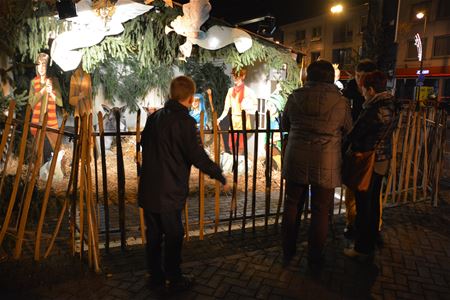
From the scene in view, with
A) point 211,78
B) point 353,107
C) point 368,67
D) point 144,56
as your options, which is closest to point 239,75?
point 211,78

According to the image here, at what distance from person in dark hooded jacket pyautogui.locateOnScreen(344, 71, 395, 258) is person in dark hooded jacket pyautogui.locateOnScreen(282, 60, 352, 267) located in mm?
269

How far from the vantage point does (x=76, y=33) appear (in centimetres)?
546

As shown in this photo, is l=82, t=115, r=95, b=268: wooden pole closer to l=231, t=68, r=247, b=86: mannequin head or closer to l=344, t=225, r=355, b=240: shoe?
l=344, t=225, r=355, b=240: shoe

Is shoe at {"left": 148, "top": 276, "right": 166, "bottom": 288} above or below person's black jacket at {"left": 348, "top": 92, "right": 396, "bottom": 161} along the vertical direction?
below

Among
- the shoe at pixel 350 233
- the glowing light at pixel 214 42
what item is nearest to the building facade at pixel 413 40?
the glowing light at pixel 214 42

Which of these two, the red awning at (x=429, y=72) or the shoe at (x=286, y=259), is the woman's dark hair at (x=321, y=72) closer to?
the shoe at (x=286, y=259)

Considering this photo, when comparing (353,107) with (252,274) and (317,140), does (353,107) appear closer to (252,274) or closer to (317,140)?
(317,140)

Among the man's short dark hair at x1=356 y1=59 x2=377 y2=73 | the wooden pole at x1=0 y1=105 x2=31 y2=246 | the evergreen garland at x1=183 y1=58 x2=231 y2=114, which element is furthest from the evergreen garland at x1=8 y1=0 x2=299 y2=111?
the man's short dark hair at x1=356 y1=59 x2=377 y2=73

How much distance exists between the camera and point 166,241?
304cm

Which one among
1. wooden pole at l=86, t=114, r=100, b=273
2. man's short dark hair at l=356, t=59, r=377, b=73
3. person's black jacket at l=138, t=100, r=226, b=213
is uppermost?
man's short dark hair at l=356, t=59, r=377, b=73

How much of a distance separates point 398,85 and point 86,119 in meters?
37.5

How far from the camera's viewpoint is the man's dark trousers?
3.00m

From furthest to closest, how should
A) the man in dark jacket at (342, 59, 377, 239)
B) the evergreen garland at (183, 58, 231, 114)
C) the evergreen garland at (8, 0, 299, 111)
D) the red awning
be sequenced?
the red awning → the evergreen garland at (183, 58, 231, 114) → the evergreen garland at (8, 0, 299, 111) → the man in dark jacket at (342, 59, 377, 239)

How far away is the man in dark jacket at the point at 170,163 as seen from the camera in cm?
284
